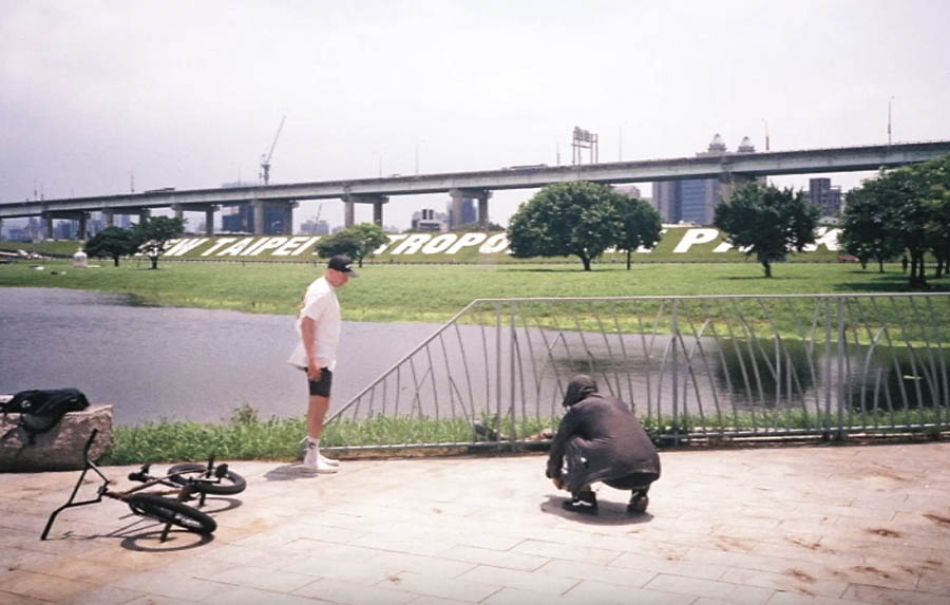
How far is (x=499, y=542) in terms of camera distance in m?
5.34

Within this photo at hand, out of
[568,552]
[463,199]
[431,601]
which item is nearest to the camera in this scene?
[431,601]

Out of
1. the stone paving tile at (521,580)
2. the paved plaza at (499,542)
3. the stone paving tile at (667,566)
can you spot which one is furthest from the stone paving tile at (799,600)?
the stone paving tile at (521,580)

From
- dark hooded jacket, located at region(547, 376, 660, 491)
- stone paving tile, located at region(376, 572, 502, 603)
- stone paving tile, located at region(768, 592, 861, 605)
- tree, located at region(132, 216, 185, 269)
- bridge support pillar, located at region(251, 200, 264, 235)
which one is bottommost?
stone paving tile, located at region(768, 592, 861, 605)

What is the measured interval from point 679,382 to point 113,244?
188ft

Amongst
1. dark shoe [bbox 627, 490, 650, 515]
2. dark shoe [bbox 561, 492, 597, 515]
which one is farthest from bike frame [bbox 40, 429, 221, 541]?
dark shoe [bbox 627, 490, 650, 515]

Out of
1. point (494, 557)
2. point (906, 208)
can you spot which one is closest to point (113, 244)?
point (906, 208)

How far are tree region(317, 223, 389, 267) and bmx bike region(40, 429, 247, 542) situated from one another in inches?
2490

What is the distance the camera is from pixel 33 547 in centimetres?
529

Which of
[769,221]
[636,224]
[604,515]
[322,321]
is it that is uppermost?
[636,224]

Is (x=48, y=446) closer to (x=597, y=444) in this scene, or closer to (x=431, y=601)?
(x=431, y=601)

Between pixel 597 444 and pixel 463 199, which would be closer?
pixel 597 444

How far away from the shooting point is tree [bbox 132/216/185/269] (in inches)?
2579

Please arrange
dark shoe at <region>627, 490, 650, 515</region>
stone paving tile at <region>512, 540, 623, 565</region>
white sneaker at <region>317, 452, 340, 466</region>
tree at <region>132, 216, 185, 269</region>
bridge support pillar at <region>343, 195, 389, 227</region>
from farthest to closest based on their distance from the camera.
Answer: bridge support pillar at <region>343, 195, 389, 227</region> → tree at <region>132, 216, 185, 269</region> → white sneaker at <region>317, 452, 340, 466</region> → dark shoe at <region>627, 490, 650, 515</region> → stone paving tile at <region>512, 540, 623, 565</region>

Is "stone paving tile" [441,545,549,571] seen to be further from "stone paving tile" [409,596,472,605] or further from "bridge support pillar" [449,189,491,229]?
"bridge support pillar" [449,189,491,229]
